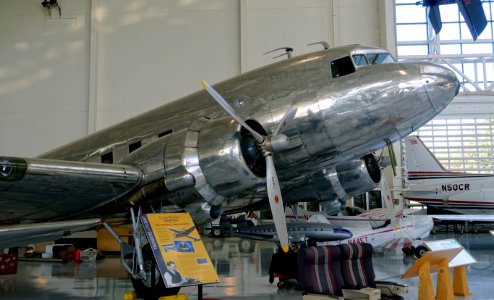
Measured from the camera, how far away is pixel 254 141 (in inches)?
226

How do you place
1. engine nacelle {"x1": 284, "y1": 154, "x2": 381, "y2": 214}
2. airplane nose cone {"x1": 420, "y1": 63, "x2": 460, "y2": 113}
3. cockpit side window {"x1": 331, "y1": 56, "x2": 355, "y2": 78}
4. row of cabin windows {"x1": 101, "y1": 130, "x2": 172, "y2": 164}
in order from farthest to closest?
engine nacelle {"x1": 284, "y1": 154, "x2": 381, "y2": 214} → row of cabin windows {"x1": 101, "y1": 130, "x2": 172, "y2": 164} → cockpit side window {"x1": 331, "y1": 56, "x2": 355, "y2": 78} → airplane nose cone {"x1": 420, "y1": 63, "x2": 460, "y2": 113}

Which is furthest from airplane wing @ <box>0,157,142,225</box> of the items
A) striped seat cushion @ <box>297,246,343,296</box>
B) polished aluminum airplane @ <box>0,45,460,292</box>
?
striped seat cushion @ <box>297,246,343,296</box>

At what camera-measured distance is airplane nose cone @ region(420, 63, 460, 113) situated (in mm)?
5789

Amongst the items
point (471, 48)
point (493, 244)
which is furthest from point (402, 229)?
point (471, 48)

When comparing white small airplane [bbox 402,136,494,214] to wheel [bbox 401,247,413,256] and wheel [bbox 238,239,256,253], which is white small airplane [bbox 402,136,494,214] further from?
wheel [bbox 238,239,256,253]

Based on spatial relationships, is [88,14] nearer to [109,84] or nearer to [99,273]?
[109,84]

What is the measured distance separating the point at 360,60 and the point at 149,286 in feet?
13.8

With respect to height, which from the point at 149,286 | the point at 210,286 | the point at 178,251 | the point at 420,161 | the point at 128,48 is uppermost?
the point at 128,48

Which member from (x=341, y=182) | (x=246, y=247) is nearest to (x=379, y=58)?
(x=341, y=182)

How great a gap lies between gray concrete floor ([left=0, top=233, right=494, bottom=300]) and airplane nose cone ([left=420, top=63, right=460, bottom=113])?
274 centimetres

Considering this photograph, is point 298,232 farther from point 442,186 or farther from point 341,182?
point 442,186

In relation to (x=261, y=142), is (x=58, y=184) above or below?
below

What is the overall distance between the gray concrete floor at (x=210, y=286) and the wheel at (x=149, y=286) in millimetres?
732

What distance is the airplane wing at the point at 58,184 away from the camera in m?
5.26
